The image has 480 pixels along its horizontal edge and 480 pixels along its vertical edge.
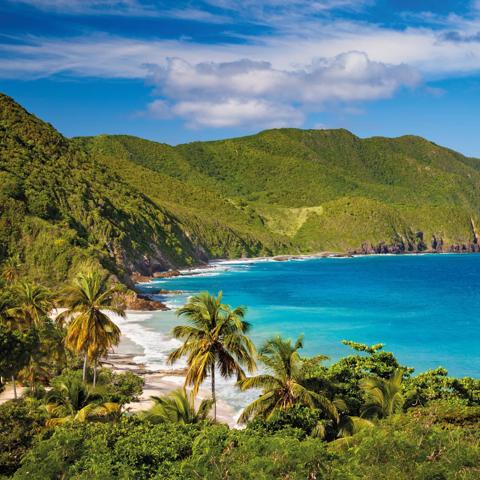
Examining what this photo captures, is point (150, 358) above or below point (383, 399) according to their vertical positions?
below

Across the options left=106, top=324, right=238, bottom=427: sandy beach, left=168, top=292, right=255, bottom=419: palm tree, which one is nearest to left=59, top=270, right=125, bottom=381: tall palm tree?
left=106, top=324, right=238, bottom=427: sandy beach

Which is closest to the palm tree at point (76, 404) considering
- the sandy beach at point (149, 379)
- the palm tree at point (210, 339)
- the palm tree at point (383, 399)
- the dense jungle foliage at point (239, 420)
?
the dense jungle foliage at point (239, 420)

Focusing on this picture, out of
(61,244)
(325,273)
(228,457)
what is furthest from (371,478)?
(325,273)

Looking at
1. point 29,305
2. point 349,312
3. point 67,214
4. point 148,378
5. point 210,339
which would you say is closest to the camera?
point 210,339

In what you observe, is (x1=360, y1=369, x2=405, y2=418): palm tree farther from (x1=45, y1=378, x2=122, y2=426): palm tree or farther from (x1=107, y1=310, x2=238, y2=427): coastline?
(x1=45, y1=378, x2=122, y2=426): palm tree

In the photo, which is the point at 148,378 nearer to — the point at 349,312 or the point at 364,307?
the point at 349,312

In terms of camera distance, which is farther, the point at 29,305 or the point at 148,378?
the point at 148,378

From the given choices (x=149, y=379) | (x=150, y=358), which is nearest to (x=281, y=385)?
(x=149, y=379)
